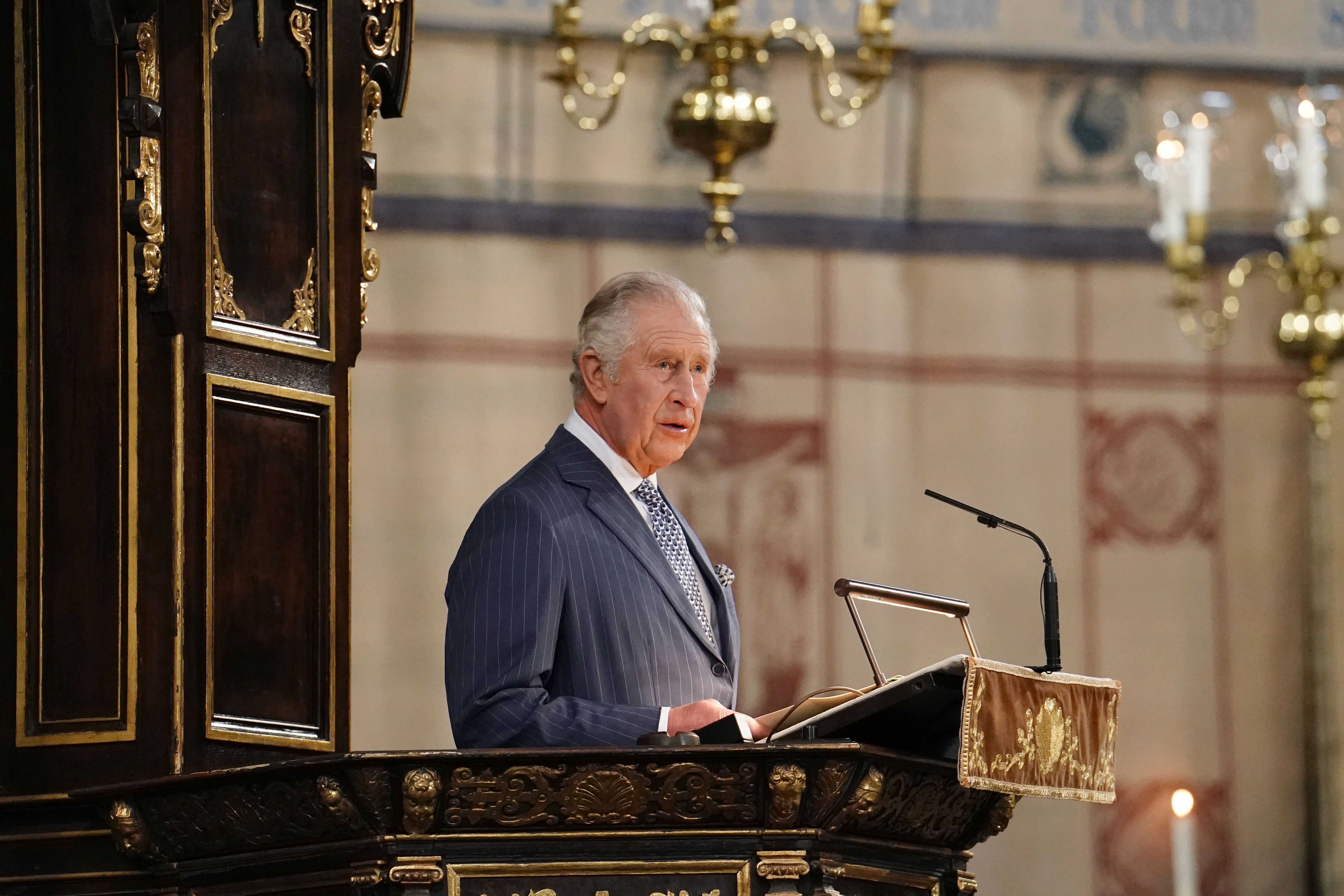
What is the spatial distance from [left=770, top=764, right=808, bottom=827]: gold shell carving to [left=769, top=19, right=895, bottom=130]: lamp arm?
11.6 ft

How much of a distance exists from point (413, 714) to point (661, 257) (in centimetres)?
162

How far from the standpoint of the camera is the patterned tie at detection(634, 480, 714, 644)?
3518mm

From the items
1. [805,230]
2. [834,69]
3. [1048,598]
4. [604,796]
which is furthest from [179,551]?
[834,69]

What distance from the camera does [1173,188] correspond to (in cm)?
684

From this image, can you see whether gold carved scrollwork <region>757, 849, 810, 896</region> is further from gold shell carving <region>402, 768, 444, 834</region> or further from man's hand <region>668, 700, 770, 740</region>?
gold shell carving <region>402, 768, 444, 834</region>

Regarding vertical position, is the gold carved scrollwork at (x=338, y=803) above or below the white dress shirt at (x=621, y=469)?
below

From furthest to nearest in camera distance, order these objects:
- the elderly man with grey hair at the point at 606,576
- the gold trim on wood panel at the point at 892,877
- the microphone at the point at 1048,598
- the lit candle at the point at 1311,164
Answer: the lit candle at the point at 1311,164 → the elderly man with grey hair at the point at 606,576 → the microphone at the point at 1048,598 → the gold trim on wood panel at the point at 892,877

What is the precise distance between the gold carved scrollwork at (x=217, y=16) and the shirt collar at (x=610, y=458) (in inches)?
33.1

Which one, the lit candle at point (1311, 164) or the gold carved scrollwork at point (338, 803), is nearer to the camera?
the gold carved scrollwork at point (338, 803)

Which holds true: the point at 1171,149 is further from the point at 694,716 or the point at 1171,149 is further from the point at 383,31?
the point at 694,716

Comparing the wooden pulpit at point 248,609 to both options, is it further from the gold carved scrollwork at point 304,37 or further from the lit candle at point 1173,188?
the lit candle at point 1173,188

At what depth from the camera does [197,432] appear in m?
3.49

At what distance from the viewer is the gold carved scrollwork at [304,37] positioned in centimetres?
383

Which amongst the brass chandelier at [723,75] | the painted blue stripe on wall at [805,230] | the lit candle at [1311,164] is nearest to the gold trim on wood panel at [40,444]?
the brass chandelier at [723,75]
